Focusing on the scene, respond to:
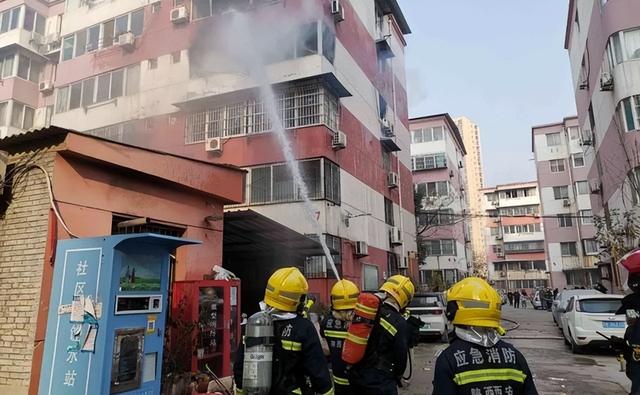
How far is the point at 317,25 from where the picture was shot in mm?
15883

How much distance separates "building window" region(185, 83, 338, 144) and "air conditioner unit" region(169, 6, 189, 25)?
13.8ft

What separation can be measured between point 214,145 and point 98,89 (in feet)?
26.6

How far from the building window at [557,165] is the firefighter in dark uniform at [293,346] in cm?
4676

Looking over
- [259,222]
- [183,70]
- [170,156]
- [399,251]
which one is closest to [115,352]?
[170,156]

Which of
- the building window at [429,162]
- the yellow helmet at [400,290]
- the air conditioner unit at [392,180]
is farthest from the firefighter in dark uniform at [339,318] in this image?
the building window at [429,162]

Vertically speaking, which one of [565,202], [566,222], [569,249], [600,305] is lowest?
[600,305]

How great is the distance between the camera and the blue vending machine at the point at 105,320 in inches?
196

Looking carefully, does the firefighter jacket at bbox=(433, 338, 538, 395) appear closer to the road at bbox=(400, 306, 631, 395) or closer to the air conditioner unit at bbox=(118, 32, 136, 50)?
the road at bbox=(400, 306, 631, 395)

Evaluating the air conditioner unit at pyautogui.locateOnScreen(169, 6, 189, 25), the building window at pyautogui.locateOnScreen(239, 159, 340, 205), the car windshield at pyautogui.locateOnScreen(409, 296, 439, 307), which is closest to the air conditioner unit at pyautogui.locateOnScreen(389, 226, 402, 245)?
the car windshield at pyautogui.locateOnScreen(409, 296, 439, 307)

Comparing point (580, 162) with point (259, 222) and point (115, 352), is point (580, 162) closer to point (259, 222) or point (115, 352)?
point (259, 222)

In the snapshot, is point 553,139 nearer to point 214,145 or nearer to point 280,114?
point 280,114

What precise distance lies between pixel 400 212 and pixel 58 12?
22.3 metres

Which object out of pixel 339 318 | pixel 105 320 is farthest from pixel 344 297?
pixel 105 320

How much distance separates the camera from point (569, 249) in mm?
42125
